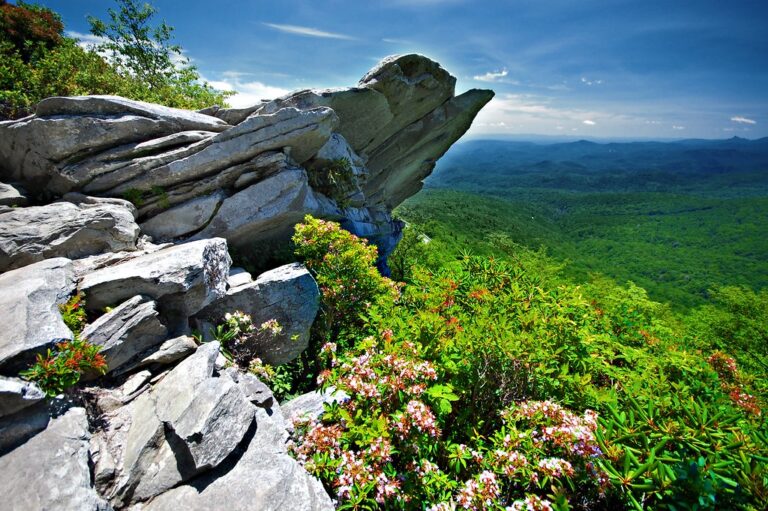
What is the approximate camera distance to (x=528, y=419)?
6586mm

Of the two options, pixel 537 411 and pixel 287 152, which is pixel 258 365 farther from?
pixel 287 152

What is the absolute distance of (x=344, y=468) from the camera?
242 inches

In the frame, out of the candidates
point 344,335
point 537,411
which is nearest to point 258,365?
point 344,335

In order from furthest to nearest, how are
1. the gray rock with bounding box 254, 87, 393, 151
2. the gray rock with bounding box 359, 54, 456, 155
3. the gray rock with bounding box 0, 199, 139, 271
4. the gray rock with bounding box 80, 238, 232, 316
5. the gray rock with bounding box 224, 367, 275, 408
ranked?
the gray rock with bounding box 359, 54, 456, 155
the gray rock with bounding box 254, 87, 393, 151
the gray rock with bounding box 0, 199, 139, 271
the gray rock with bounding box 80, 238, 232, 316
the gray rock with bounding box 224, 367, 275, 408

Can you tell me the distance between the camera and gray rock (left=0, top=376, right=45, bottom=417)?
5867 mm

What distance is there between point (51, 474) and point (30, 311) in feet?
12.9

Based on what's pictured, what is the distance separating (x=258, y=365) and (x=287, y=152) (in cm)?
1110

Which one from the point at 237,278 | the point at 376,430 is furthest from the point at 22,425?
the point at 237,278

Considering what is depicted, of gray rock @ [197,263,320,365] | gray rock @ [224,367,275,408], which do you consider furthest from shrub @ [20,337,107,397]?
gray rock @ [197,263,320,365]

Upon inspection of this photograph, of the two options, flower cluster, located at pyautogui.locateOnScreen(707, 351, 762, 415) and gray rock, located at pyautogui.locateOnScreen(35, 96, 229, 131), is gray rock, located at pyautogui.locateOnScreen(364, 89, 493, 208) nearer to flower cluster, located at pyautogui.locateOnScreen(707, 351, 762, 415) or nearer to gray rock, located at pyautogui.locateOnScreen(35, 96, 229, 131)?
gray rock, located at pyautogui.locateOnScreen(35, 96, 229, 131)

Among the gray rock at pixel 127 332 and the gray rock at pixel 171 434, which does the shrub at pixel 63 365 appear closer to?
the gray rock at pixel 127 332

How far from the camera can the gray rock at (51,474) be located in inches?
207

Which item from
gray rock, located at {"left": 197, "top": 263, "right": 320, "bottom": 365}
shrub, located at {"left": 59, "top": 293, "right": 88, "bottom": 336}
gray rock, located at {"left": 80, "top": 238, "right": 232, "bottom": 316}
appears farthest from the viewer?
gray rock, located at {"left": 197, "top": 263, "right": 320, "bottom": 365}

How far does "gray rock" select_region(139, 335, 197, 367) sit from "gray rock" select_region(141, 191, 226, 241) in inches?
248
